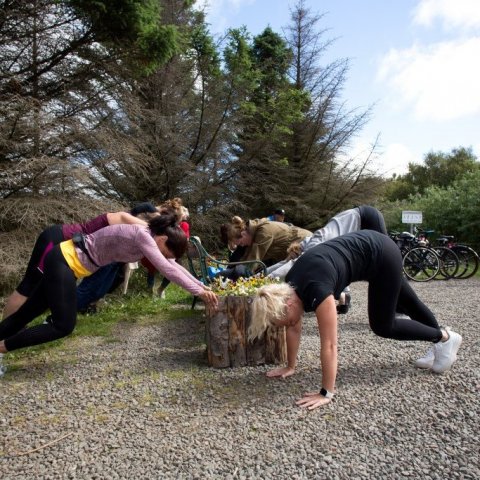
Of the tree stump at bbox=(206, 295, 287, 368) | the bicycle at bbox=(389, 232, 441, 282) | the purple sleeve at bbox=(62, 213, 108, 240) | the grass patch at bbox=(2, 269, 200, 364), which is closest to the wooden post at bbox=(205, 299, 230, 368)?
the tree stump at bbox=(206, 295, 287, 368)

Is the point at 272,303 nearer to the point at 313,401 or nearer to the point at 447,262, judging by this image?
the point at 313,401

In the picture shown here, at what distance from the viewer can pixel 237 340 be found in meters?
3.68

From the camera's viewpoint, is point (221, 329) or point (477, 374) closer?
point (477, 374)

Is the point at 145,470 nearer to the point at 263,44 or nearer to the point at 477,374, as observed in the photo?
the point at 477,374

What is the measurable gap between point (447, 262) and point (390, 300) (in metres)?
7.82

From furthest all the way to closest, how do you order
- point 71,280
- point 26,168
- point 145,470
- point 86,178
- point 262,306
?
1. point 86,178
2. point 26,168
3. point 71,280
4. point 262,306
5. point 145,470

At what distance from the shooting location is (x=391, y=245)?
3.14 m

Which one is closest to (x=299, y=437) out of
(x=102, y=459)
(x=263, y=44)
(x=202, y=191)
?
(x=102, y=459)

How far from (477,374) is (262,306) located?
1882 millimetres

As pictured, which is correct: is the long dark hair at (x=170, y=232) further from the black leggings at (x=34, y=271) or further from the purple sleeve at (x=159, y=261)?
the black leggings at (x=34, y=271)

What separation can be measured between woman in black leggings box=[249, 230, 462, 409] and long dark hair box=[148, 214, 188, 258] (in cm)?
86

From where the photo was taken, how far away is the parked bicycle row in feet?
31.6

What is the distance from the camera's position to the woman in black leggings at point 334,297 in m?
2.85

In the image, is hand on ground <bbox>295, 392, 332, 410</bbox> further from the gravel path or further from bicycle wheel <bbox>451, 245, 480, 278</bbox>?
bicycle wheel <bbox>451, 245, 480, 278</bbox>
